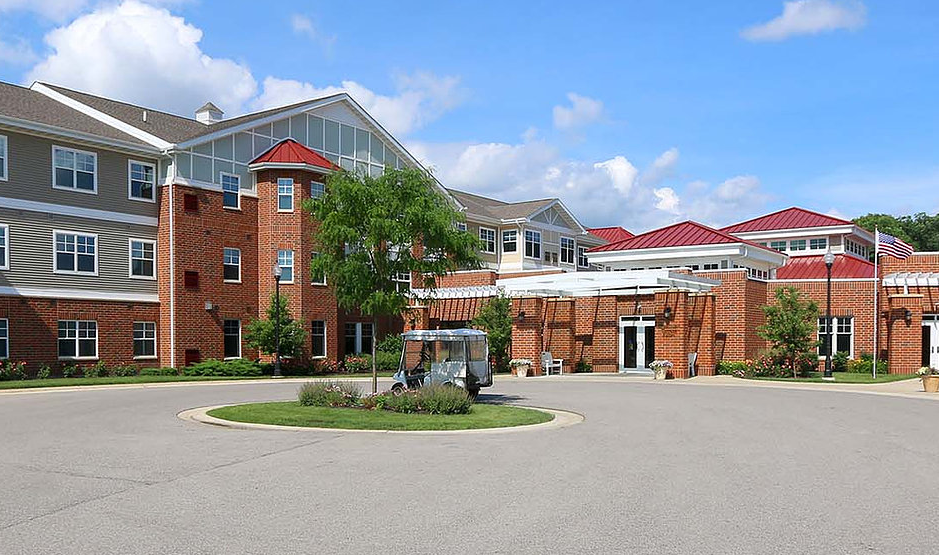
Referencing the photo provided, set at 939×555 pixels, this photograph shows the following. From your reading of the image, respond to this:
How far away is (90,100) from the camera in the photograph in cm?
3925

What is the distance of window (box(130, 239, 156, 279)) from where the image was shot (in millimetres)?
36469

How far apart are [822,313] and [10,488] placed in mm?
35122

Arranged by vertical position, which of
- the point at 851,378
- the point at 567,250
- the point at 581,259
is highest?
the point at 567,250

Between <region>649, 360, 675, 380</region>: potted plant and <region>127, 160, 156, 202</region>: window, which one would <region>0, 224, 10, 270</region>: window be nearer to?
<region>127, 160, 156, 202</region>: window

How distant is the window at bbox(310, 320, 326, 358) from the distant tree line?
61137 mm

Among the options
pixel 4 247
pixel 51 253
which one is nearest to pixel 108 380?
Answer: pixel 51 253

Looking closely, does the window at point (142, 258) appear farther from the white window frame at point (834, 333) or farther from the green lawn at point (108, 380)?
the white window frame at point (834, 333)

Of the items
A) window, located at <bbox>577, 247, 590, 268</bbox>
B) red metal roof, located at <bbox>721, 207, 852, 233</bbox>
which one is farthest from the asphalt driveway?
window, located at <bbox>577, 247, 590, 268</bbox>

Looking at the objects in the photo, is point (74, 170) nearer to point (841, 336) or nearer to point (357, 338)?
point (357, 338)

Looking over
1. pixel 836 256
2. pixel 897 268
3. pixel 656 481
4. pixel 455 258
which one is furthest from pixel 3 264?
pixel 836 256

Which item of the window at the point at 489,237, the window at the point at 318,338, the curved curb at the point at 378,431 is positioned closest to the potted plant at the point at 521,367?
the window at the point at 318,338

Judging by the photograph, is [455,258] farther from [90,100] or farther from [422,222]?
[90,100]

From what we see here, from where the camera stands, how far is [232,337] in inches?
1539

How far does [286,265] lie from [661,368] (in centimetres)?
1687
